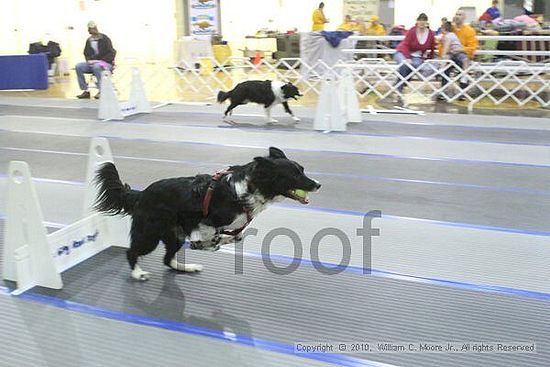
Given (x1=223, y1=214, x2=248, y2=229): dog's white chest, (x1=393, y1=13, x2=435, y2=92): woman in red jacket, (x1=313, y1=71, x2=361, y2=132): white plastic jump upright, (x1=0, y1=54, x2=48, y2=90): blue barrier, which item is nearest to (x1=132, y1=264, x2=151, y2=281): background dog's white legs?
(x1=223, y1=214, x2=248, y2=229): dog's white chest

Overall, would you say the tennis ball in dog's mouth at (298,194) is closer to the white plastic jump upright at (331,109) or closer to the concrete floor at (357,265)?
the concrete floor at (357,265)

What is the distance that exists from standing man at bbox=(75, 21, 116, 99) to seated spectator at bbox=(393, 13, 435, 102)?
5926 mm

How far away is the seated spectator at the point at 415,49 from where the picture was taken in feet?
33.4

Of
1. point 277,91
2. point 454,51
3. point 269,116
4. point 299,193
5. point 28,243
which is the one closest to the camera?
point 299,193

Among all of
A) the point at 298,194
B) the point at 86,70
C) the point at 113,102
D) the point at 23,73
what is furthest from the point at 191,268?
the point at 23,73

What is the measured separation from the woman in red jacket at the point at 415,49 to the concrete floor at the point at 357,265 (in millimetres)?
3441

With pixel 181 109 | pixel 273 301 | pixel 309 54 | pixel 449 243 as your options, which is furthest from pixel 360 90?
pixel 273 301

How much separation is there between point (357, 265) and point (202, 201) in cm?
109

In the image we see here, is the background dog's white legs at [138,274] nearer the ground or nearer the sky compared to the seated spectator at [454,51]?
nearer the ground

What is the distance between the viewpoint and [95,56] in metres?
11.7

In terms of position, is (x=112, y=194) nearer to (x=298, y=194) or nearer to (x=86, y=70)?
(x=298, y=194)

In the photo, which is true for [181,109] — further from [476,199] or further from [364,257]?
[364,257]

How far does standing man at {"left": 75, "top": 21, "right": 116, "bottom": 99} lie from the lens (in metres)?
11.6

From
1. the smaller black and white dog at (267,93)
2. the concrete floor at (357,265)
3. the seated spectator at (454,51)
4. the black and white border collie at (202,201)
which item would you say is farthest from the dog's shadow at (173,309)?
the seated spectator at (454,51)
